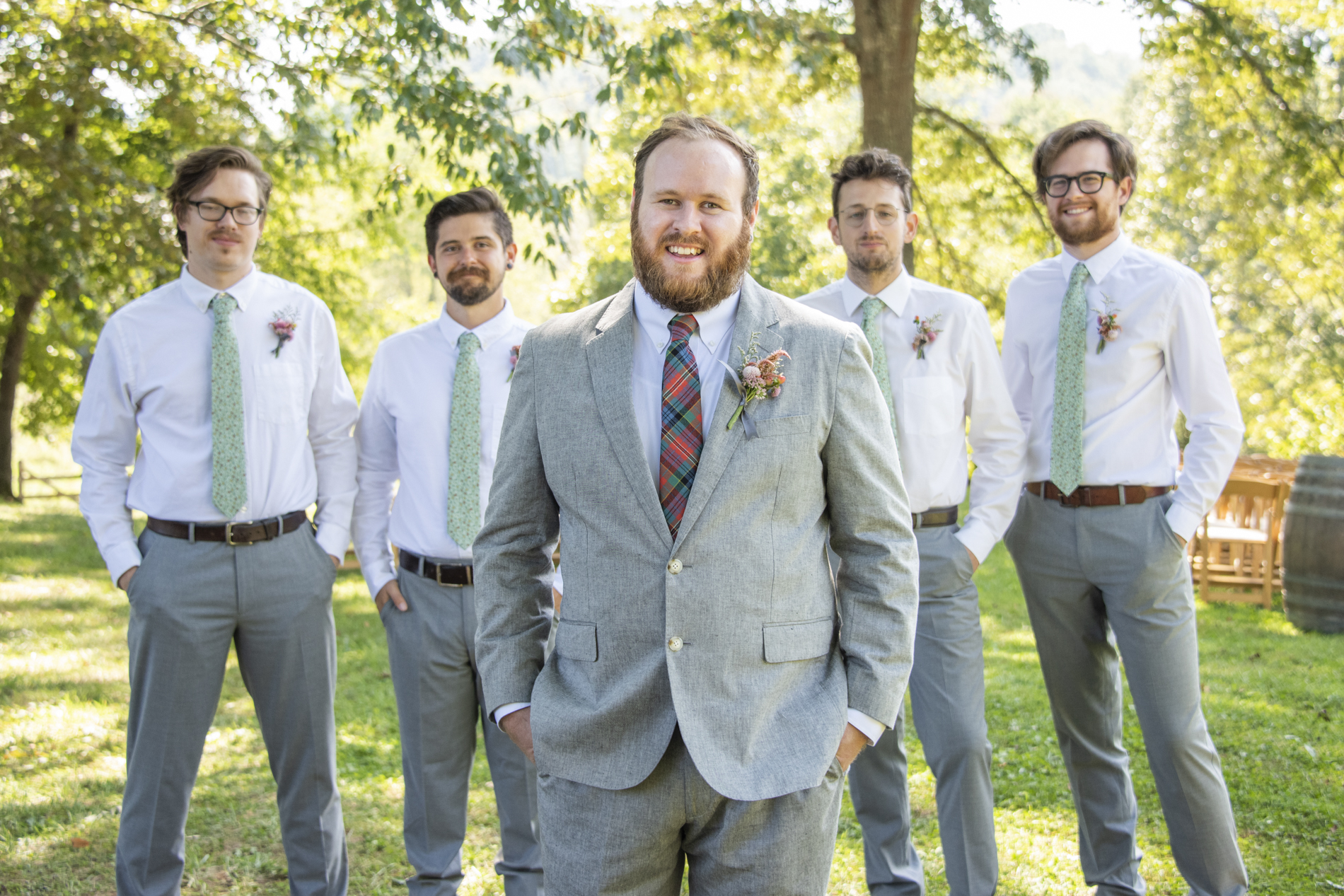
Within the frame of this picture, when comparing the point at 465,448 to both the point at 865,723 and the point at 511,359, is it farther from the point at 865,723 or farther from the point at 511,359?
the point at 865,723

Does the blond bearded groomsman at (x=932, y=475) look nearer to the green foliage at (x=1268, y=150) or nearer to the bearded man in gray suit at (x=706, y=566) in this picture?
the bearded man in gray suit at (x=706, y=566)

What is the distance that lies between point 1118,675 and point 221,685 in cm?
328

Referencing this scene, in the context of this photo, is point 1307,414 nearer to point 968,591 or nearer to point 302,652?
point 968,591

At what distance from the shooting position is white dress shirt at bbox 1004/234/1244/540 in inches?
153

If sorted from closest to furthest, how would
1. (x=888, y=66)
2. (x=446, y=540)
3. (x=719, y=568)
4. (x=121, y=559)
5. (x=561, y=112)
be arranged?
(x=719, y=568) → (x=121, y=559) → (x=446, y=540) → (x=888, y=66) → (x=561, y=112)

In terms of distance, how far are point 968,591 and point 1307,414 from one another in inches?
585

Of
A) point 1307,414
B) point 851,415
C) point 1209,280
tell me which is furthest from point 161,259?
point 1209,280

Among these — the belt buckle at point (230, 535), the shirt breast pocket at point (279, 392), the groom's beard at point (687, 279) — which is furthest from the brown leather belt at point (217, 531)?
the groom's beard at point (687, 279)

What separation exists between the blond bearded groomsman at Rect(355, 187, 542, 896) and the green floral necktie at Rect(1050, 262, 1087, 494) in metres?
2.09

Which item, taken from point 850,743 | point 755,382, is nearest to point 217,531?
point 755,382

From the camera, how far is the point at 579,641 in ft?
7.78

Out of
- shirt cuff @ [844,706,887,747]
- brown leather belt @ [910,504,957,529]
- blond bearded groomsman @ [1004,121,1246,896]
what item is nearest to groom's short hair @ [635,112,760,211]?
shirt cuff @ [844,706,887,747]

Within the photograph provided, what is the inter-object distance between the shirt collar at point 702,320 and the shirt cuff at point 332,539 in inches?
81.1

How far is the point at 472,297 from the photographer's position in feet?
13.5
